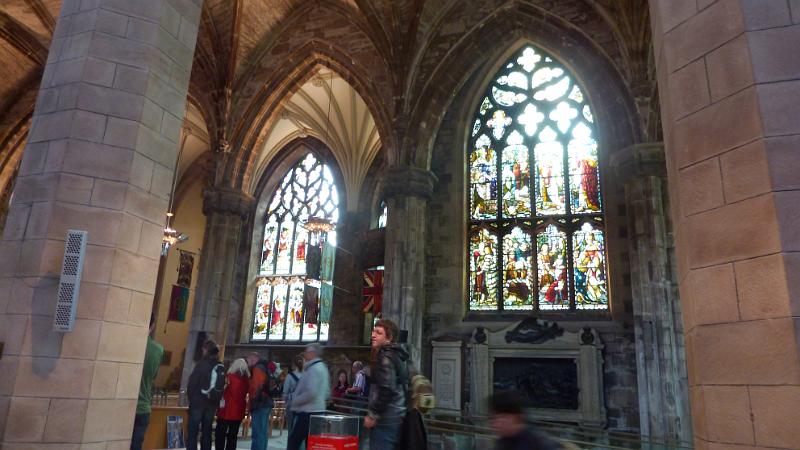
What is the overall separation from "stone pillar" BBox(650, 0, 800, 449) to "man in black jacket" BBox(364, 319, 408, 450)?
177 centimetres

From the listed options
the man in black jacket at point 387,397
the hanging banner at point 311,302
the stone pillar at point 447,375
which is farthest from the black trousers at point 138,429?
the hanging banner at point 311,302

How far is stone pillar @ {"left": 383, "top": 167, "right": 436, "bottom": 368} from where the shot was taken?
11.2 meters

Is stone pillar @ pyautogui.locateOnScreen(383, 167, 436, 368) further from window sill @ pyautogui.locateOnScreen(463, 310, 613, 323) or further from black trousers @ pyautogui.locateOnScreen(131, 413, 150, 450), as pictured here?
Result: black trousers @ pyautogui.locateOnScreen(131, 413, 150, 450)

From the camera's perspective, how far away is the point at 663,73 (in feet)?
11.9

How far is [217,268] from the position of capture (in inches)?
550

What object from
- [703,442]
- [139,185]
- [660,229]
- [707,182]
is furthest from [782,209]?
[660,229]

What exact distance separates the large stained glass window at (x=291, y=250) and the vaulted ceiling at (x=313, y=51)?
3.33 m

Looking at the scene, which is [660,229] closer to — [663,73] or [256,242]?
[663,73]

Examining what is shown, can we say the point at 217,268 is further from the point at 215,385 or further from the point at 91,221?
the point at 91,221

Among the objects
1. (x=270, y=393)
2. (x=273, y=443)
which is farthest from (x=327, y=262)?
(x=270, y=393)

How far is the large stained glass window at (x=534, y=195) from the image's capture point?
11555 mm

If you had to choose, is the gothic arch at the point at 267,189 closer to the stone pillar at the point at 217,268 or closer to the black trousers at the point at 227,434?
the stone pillar at the point at 217,268

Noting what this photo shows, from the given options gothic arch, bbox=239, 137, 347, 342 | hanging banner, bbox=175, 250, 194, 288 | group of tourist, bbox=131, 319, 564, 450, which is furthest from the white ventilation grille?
hanging banner, bbox=175, 250, 194, 288

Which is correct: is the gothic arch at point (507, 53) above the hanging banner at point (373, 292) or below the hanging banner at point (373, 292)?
above
